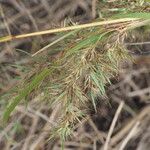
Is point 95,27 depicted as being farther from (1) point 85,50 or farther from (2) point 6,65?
(2) point 6,65

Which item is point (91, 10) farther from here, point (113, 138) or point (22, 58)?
point (113, 138)

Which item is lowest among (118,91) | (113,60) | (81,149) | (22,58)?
(81,149)

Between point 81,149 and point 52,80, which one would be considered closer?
point 52,80

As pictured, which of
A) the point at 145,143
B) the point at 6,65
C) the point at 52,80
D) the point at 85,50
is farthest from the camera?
the point at 6,65

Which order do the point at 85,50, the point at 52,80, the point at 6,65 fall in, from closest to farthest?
1. the point at 85,50
2. the point at 52,80
3. the point at 6,65

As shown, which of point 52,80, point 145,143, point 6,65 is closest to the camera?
point 52,80

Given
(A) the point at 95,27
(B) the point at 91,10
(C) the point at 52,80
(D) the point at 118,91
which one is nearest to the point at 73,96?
(C) the point at 52,80

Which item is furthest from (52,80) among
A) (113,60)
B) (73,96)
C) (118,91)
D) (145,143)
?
(145,143)

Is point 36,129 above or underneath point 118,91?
underneath

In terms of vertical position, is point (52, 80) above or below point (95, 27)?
below

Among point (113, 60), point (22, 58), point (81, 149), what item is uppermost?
point (113, 60)
